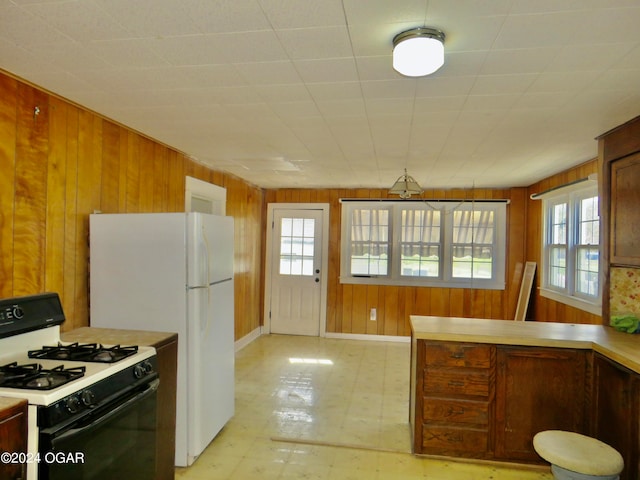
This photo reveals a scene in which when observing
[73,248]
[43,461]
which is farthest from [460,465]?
[73,248]

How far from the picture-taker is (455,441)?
265 cm

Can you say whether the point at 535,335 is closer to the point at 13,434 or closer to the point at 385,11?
the point at 385,11

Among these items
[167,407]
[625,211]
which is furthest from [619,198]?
[167,407]

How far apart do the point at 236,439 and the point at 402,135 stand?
2581 millimetres

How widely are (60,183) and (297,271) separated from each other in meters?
3.99

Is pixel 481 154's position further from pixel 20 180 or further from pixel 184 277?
pixel 20 180

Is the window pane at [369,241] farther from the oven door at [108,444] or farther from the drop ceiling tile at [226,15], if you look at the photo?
the drop ceiling tile at [226,15]

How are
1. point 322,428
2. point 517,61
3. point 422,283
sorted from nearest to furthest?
point 517,61
point 322,428
point 422,283

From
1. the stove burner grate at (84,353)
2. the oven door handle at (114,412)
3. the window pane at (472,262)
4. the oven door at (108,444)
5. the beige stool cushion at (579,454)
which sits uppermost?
the window pane at (472,262)

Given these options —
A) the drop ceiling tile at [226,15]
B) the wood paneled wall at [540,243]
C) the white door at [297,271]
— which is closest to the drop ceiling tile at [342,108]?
the drop ceiling tile at [226,15]

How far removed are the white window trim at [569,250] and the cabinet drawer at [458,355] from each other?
139 centimetres

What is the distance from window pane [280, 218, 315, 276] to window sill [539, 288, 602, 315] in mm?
3136

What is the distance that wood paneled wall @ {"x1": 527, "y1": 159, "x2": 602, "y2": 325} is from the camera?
3803 millimetres

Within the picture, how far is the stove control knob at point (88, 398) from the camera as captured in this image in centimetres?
147
